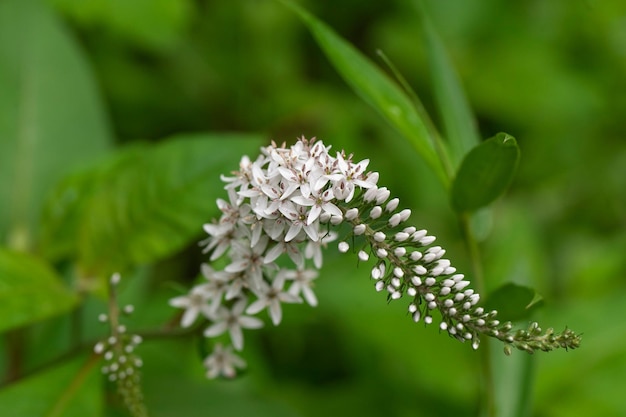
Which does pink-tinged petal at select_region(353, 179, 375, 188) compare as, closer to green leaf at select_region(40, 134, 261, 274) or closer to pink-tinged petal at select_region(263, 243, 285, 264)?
pink-tinged petal at select_region(263, 243, 285, 264)

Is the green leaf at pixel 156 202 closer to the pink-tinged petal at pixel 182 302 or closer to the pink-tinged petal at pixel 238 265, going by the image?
the pink-tinged petal at pixel 182 302

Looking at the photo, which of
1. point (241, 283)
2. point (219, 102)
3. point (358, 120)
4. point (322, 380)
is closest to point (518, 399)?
point (241, 283)

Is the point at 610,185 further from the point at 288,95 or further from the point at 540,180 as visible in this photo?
the point at 288,95

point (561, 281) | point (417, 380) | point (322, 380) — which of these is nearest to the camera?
point (417, 380)

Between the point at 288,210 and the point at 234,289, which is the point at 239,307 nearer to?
the point at 234,289

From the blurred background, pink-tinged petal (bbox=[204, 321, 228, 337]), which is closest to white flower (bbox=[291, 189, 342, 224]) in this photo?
pink-tinged petal (bbox=[204, 321, 228, 337])
